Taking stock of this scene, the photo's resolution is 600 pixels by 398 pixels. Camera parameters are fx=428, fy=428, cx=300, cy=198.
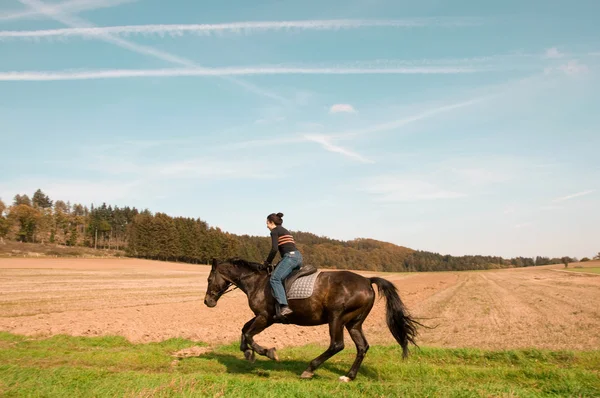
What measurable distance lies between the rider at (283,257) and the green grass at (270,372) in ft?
5.45

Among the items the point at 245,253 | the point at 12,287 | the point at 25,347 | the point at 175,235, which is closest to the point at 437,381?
the point at 25,347

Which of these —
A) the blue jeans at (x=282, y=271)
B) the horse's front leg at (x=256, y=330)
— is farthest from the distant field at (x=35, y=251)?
the blue jeans at (x=282, y=271)

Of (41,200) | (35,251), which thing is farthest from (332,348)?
(41,200)

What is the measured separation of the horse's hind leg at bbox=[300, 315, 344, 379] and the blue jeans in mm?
1204

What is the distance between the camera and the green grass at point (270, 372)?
7102 mm

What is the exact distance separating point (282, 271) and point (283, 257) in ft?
1.05

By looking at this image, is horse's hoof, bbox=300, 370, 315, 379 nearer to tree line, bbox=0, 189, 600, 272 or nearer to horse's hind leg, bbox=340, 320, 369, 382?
horse's hind leg, bbox=340, 320, 369, 382

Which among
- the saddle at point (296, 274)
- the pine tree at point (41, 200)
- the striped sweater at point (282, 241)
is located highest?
the pine tree at point (41, 200)

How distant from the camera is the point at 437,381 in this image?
27.5ft

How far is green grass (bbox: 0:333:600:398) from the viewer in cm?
710

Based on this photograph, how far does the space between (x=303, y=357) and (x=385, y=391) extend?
181 inches

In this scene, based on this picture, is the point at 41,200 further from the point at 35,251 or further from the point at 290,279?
the point at 290,279

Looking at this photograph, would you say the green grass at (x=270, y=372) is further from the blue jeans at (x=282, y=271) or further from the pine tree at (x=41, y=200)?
the pine tree at (x=41, y=200)

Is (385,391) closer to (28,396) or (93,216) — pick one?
(28,396)
